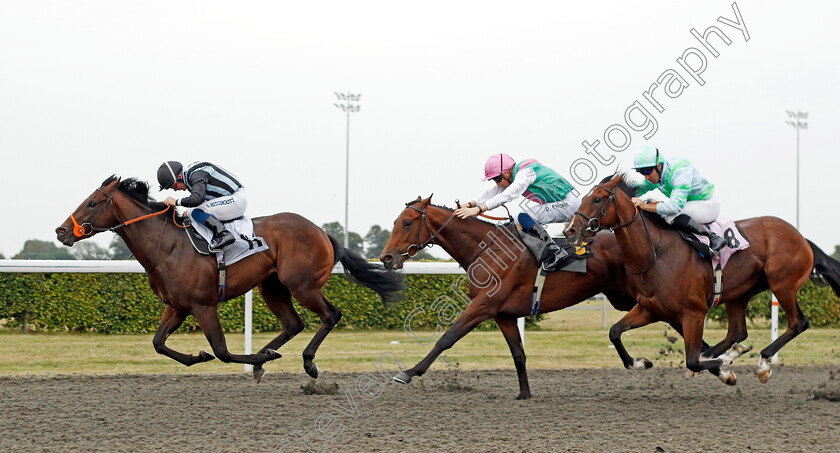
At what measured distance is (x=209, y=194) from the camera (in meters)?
6.87

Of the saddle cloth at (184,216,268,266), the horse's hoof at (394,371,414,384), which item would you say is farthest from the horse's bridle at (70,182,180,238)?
the horse's hoof at (394,371,414,384)

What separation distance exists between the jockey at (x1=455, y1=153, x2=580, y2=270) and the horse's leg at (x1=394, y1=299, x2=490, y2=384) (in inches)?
26.4

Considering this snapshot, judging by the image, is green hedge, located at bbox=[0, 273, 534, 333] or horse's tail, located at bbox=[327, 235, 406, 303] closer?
horse's tail, located at bbox=[327, 235, 406, 303]

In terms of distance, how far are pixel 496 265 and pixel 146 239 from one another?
2.69m

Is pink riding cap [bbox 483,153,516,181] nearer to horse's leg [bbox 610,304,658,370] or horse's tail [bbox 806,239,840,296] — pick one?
horse's leg [bbox 610,304,658,370]

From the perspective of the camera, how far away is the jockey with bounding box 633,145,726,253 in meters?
6.20

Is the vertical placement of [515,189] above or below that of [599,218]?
above

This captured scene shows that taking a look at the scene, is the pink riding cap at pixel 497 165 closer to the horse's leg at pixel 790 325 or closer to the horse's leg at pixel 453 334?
the horse's leg at pixel 453 334

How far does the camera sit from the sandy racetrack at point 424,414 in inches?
190

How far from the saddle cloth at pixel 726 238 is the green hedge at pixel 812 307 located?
849cm

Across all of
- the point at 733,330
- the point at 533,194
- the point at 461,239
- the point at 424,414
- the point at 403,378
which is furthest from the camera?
the point at 733,330

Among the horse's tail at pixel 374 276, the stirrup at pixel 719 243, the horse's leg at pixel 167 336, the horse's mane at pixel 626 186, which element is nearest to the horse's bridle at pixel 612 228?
the horse's mane at pixel 626 186

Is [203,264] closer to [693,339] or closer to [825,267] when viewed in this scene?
[693,339]

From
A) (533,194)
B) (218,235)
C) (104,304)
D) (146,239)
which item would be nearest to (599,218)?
(533,194)
